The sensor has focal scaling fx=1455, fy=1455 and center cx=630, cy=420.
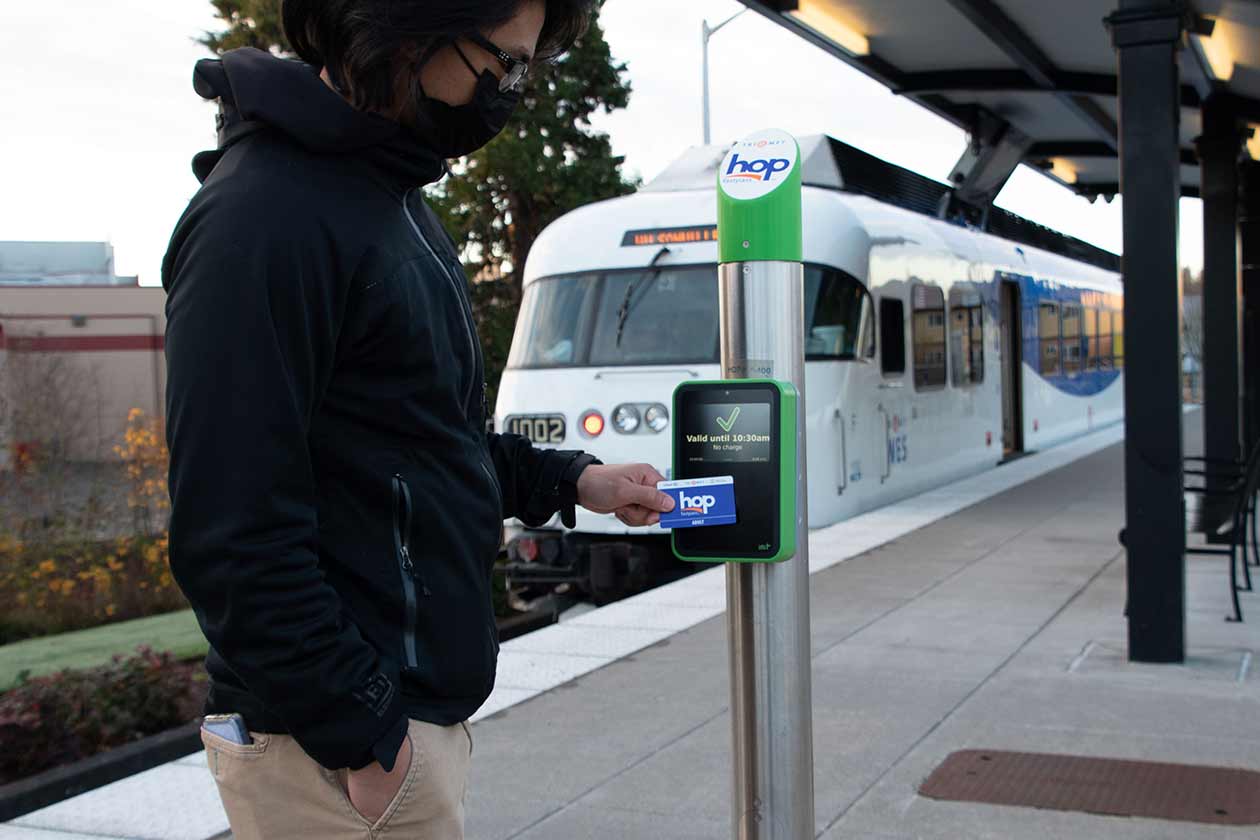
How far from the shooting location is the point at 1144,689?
5.74 meters

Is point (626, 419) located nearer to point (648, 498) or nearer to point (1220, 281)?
point (1220, 281)

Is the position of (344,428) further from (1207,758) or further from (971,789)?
(1207,758)

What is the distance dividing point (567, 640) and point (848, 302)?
5.30 meters

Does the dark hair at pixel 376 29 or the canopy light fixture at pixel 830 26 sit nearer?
the dark hair at pixel 376 29

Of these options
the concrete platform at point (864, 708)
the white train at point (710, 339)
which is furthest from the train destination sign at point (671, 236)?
the concrete platform at point (864, 708)

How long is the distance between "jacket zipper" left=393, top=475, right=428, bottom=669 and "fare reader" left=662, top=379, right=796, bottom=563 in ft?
2.06

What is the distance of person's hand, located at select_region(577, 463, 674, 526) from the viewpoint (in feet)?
7.63

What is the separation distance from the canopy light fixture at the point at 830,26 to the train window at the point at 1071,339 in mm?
11250

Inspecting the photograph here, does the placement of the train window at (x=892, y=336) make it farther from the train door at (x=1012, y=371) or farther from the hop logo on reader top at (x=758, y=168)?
the hop logo on reader top at (x=758, y=168)

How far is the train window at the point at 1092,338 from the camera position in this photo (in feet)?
71.9

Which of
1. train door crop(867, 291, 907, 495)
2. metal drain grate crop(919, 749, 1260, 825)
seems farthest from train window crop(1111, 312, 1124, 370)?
metal drain grate crop(919, 749, 1260, 825)

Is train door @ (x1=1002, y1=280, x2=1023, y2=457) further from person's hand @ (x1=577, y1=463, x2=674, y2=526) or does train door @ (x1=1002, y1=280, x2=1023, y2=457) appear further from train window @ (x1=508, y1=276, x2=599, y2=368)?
person's hand @ (x1=577, y1=463, x2=674, y2=526)

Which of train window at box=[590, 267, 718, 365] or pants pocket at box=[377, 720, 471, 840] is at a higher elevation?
train window at box=[590, 267, 718, 365]

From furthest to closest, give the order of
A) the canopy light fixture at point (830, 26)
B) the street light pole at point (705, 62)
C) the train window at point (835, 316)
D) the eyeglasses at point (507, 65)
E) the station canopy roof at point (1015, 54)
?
the street light pole at point (705, 62) → the train window at point (835, 316) → the canopy light fixture at point (830, 26) → the station canopy roof at point (1015, 54) → the eyeglasses at point (507, 65)
